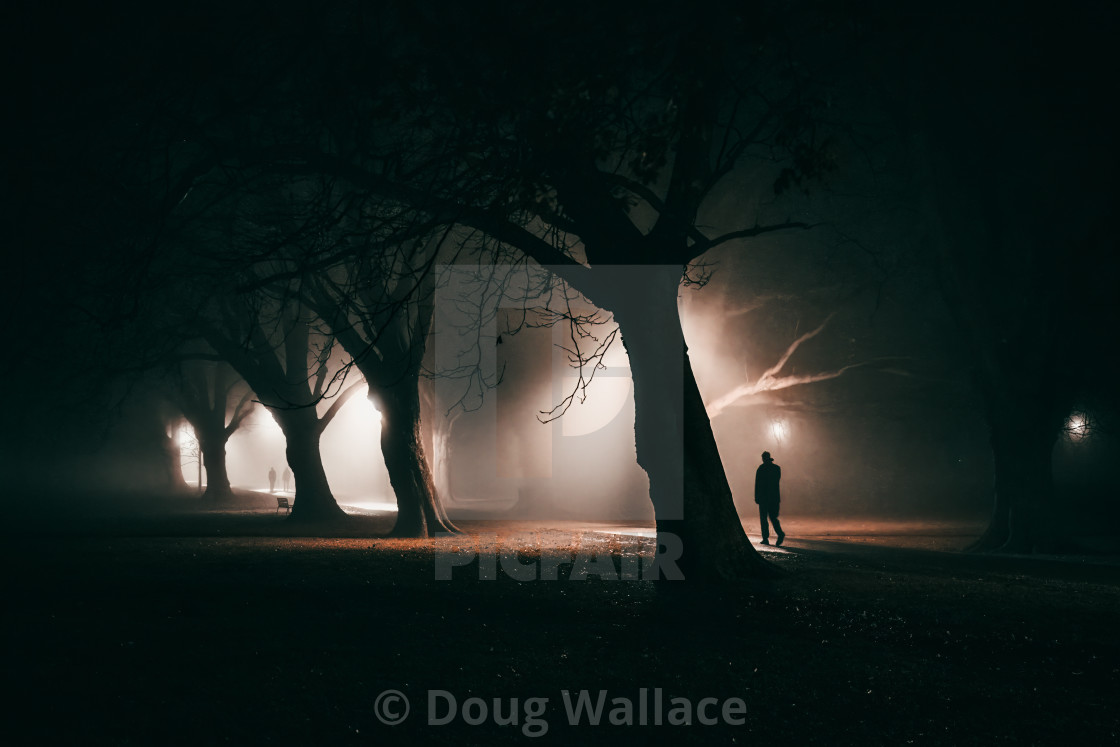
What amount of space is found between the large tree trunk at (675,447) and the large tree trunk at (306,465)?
51.8 feet

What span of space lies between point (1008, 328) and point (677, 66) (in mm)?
13431

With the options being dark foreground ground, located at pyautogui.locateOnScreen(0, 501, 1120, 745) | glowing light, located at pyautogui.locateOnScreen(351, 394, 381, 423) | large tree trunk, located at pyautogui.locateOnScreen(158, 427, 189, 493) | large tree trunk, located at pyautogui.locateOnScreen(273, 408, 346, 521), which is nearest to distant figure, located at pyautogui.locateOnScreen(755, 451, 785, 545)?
dark foreground ground, located at pyautogui.locateOnScreen(0, 501, 1120, 745)

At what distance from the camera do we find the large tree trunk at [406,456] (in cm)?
1895

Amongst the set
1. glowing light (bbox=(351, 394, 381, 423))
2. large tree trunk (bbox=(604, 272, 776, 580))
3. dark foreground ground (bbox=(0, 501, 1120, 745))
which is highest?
glowing light (bbox=(351, 394, 381, 423))

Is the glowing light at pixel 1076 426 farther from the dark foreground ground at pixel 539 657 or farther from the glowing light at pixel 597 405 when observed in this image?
the dark foreground ground at pixel 539 657

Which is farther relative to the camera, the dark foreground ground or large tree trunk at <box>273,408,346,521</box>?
large tree trunk at <box>273,408,346,521</box>

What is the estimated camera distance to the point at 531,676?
5.32m

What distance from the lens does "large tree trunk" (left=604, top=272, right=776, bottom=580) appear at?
9.48 m

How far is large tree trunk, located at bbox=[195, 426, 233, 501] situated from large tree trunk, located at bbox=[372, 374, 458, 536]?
66.3 feet

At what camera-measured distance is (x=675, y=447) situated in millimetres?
9539

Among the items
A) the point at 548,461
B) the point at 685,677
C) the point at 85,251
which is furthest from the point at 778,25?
the point at 548,461

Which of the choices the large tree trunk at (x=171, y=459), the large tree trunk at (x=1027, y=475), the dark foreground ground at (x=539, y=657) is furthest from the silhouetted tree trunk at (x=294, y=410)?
the large tree trunk at (x=171, y=459)

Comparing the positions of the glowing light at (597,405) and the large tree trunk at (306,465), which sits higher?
the glowing light at (597,405)

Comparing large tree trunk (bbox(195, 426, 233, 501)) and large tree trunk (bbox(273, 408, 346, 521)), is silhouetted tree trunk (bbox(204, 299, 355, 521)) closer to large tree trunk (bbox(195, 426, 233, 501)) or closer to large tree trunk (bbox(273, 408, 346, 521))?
large tree trunk (bbox(273, 408, 346, 521))
